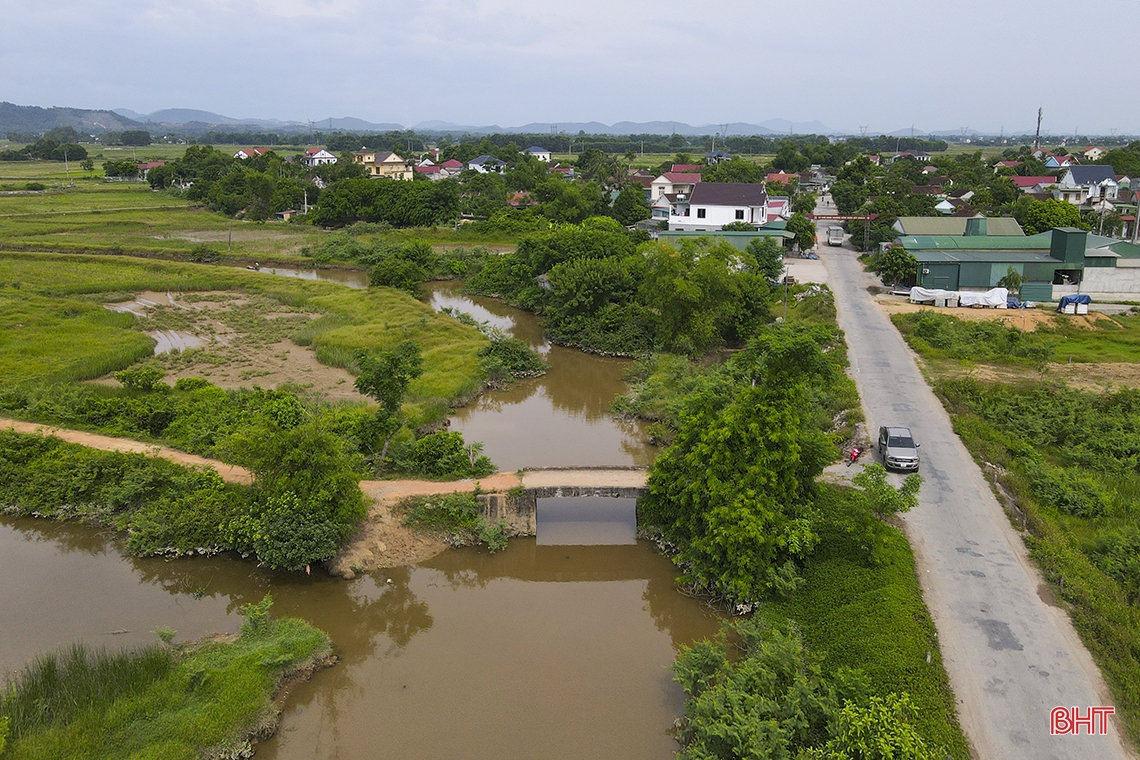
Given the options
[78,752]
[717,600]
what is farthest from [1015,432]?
[78,752]

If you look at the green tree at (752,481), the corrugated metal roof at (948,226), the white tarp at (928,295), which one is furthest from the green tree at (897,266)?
the green tree at (752,481)

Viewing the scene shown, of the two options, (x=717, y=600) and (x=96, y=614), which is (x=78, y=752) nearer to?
(x=96, y=614)

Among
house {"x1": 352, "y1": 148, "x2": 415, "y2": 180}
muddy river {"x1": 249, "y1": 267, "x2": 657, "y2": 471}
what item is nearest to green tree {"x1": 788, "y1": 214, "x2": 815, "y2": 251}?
muddy river {"x1": 249, "y1": 267, "x2": 657, "y2": 471}

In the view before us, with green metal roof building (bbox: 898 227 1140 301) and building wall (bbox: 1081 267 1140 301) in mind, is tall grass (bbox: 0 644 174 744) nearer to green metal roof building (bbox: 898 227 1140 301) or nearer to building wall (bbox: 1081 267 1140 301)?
green metal roof building (bbox: 898 227 1140 301)

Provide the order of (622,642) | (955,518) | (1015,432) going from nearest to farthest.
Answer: (622,642), (955,518), (1015,432)

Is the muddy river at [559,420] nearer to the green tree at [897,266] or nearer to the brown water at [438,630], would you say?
the brown water at [438,630]

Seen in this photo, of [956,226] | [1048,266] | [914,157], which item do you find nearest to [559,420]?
[1048,266]
